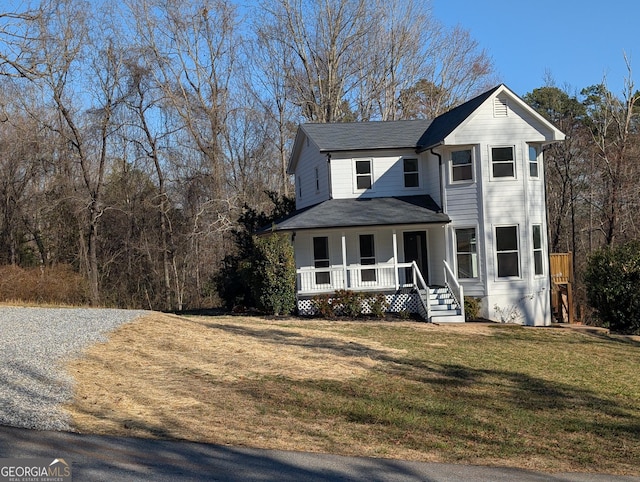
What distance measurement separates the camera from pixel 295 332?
18469 millimetres

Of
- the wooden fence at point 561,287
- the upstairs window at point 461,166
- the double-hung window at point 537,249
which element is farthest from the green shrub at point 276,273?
the wooden fence at point 561,287

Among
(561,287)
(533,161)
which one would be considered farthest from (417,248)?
(561,287)

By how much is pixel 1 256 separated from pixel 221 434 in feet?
108

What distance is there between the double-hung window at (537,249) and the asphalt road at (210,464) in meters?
17.1

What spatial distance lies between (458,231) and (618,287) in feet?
18.2

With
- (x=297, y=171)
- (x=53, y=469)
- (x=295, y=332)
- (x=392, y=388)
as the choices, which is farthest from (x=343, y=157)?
(x=53, y=469)

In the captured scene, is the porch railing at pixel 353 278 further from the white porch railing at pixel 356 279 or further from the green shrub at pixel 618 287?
the green shrub at pixel 618 287

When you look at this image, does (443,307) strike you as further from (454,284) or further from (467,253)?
(467,253)

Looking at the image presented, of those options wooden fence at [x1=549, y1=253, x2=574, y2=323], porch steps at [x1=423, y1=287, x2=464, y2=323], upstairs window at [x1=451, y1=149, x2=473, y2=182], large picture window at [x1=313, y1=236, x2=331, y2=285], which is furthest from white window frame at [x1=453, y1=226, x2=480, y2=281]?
large picture window at [x1=313, y1=236, x2=331, y2=285]

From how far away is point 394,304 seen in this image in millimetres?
23562

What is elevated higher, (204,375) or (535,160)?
(535,160)

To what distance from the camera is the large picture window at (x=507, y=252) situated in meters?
24.1

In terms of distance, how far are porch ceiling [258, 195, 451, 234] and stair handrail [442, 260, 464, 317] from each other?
1.66 meters

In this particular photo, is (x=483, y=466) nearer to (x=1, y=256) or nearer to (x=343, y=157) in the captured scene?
(x=343, y=157)
